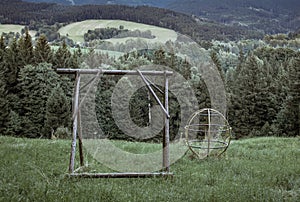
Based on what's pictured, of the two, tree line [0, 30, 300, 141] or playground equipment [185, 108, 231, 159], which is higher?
playground equipment [185, 108, 231, 159]

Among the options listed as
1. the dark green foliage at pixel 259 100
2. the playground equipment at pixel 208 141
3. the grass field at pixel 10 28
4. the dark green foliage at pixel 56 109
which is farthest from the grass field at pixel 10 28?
the playground equipment at pixel 208 141

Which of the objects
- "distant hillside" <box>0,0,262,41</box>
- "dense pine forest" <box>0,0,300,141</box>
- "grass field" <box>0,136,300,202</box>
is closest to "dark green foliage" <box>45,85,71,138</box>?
"dense pine forest" <box>0,0,300,141</box>

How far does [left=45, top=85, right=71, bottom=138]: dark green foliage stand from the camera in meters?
47.5

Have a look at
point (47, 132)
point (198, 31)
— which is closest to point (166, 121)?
point (47, 132)

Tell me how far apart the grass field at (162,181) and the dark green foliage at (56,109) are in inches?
1395

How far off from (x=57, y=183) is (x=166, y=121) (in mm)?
3221

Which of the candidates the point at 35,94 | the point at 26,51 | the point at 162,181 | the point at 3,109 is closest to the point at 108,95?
the point at 35,94

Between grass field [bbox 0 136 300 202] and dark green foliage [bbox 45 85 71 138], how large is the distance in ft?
116

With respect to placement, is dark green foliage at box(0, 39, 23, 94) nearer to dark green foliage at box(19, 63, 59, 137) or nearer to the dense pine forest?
the dense pine forest

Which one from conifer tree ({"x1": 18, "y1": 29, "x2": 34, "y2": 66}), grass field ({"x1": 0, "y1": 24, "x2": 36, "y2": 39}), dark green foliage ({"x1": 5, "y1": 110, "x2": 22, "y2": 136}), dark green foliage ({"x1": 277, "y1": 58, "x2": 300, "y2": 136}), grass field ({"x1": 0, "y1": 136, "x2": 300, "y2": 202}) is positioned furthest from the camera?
grass field ({"x1": 0, "y1": 24, "x2": 36, "y2": 39})

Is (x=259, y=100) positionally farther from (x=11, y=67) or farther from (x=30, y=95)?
(x=11, y=67)

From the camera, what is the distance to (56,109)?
47.6 meters

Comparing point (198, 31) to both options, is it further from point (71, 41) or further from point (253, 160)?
point (253, 160)

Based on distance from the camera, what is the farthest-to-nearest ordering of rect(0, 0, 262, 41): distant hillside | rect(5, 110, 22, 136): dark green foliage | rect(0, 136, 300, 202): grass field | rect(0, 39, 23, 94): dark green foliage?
rect(0, 0, 262, 41): distant hillside
rect(0, 39, 23, 94): dark green foliage
rect(5, 110, 22, 136): dark green foliage
rect(0, 136, 300, 202): grass field
